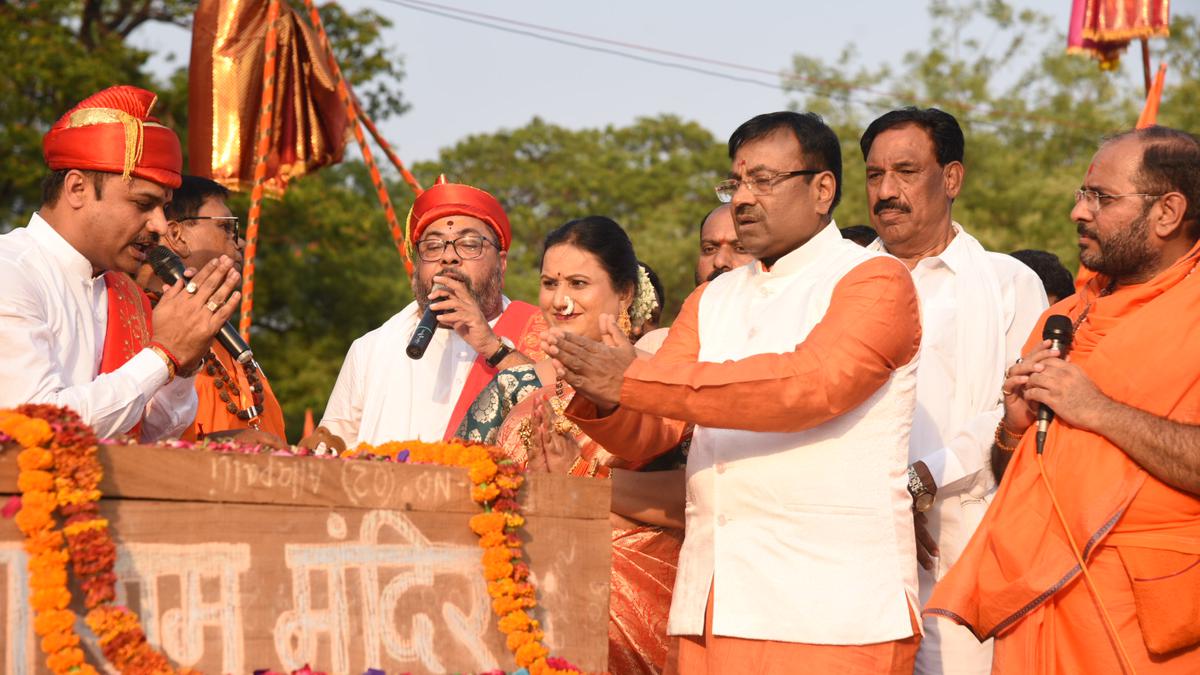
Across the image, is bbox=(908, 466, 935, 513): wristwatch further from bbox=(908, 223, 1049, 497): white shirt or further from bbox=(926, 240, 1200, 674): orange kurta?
bbox=(926, 240, 1200, 674): orange kurta

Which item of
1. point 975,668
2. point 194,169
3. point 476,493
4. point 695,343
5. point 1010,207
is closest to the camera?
point 476,493

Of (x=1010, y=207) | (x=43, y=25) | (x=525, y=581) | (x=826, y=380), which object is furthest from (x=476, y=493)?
(x=1010, y=207)

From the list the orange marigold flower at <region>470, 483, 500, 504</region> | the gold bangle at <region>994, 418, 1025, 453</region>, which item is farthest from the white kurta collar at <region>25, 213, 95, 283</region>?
the gold bangle at <region>994, 418, 1025, 453</region>

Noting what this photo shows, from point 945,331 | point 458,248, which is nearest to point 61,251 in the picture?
point 458,248

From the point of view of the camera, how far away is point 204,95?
7.38m

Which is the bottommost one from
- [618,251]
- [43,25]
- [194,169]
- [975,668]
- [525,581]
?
[975,668]

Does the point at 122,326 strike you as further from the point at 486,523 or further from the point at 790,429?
the point at 790,429

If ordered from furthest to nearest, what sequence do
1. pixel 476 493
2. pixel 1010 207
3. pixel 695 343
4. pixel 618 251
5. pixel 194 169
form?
1. pixel 1010 207
2. pixel 194 169
3. pixel 618 251
4. pixel 695 343
5. pixel 476 493

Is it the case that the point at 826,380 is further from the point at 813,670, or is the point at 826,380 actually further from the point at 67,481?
Answer: the point at 67,481

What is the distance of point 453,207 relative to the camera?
6031 millimetres

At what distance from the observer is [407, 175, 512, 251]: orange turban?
238 inches

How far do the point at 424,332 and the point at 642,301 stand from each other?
2.70ft

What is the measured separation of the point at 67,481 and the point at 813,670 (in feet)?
5.60

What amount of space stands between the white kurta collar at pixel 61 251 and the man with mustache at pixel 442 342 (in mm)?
1499
